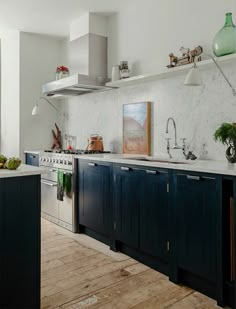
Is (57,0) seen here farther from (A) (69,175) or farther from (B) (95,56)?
(A) (69,175)

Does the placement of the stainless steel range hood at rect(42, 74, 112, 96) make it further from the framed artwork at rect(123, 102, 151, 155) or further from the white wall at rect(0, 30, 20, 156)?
the white wall at rect(0, 30, 20, 156)

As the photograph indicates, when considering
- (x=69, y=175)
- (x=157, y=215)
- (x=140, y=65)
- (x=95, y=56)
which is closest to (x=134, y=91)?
(x=140, y=65)

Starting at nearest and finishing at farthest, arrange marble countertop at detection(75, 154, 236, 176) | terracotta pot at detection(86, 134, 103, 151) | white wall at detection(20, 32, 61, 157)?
marble countertop at detection(75, 154, 236, 176) < terracotta pot at detection(86, 134, 103, 151) < white wall at detection(20, 32, 61, 157)

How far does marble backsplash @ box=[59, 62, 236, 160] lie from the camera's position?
2945 mm

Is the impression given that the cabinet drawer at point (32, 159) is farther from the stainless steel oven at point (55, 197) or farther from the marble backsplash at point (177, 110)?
the marble backsplash at point (177, 110)

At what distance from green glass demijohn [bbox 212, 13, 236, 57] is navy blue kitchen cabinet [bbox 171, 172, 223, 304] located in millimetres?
1138

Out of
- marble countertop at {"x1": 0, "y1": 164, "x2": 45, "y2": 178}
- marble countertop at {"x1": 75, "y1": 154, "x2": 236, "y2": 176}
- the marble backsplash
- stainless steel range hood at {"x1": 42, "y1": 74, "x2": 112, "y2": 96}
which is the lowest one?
marble countertop at {"x1": 0, "y1": 164, "x2": 45, "y2": 178}

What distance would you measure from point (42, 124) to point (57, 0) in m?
2.07

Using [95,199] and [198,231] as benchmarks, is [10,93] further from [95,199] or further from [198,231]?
[198,231]

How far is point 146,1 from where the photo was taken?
368 centimetres

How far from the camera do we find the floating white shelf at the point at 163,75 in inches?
104

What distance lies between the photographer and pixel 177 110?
3.35 meters

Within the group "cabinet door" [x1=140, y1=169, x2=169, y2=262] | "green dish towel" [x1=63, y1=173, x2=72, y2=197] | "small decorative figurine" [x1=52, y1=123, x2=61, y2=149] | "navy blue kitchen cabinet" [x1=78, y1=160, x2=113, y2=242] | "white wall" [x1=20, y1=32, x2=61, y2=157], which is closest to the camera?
"cabinet door" [x1=140, y1=169, x2=169, y2=262]

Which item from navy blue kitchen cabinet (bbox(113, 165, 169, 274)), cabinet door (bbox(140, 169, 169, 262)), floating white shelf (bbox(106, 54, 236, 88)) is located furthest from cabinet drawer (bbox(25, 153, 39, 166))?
cabinet door (bbox(140, 169, 169, 262))
